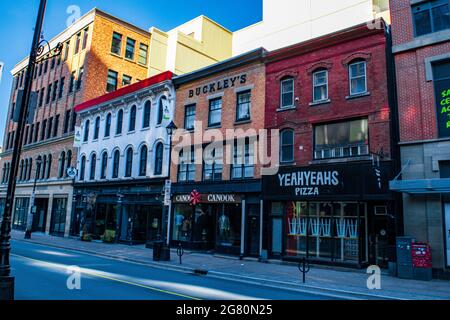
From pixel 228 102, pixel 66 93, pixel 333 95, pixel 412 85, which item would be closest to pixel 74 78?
pixel 66 93

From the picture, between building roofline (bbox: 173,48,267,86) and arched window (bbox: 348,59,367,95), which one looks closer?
arched window (bbox: 348,59,367,95)

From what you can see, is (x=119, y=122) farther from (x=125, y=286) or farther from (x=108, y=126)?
(x=125, y=286)

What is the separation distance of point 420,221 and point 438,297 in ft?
16.2

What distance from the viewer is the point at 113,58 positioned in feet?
125

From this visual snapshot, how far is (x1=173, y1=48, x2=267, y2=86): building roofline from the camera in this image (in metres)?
21.0

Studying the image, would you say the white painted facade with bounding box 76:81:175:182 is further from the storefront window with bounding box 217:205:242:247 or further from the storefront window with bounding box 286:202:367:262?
the storefront window with bounding box 286:202:367:262

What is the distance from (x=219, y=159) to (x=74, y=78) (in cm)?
2406

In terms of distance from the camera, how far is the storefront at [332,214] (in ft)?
51.5

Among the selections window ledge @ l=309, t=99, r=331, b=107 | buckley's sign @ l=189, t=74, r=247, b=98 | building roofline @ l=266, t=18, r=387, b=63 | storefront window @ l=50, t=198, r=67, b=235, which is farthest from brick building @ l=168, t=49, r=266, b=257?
storefront window @ l=50, t=198, r=67, b=235

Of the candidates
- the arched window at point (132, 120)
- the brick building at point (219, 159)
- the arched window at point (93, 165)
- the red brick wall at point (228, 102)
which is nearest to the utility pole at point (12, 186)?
the brick building at point (219, 159)

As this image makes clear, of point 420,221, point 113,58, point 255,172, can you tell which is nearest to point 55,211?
point 113,58

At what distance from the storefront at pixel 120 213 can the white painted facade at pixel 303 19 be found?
17.6 metres

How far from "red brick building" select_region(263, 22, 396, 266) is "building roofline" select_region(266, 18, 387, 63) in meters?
0.05
